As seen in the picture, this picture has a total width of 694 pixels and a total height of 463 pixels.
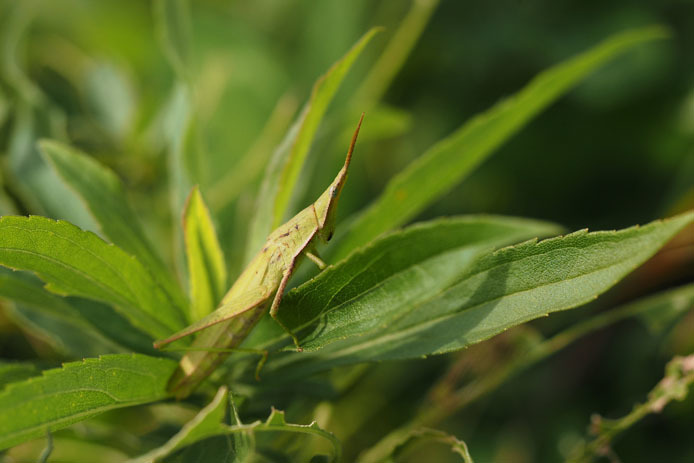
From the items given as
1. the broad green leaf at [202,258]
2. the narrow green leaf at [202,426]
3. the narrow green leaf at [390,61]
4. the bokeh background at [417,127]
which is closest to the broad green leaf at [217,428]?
the narrow green leaf at [202,426]

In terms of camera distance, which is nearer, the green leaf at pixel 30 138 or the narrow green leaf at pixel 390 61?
the green leaf at pixel 30 138

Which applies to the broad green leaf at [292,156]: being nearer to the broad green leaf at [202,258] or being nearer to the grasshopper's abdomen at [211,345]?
the broad green leaf at [202,258]

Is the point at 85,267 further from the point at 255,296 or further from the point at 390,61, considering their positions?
the point at 390,61

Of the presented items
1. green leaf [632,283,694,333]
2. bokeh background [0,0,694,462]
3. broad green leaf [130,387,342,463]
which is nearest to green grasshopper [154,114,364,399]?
broad green leaf [130,387,342,463]

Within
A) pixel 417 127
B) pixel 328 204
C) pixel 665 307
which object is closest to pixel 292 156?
pixel 328 204

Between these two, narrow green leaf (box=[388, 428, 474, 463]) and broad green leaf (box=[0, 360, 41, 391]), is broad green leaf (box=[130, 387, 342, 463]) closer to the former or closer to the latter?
narrow green leaf (box=[388, 428, 474, 463])

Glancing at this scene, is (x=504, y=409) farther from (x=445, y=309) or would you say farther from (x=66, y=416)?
(x=66, y=416)
